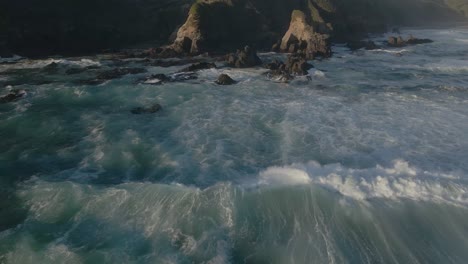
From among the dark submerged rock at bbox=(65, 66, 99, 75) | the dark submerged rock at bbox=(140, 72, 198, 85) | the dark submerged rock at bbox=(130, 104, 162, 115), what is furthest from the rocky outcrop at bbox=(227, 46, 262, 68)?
the dark submerged rock at bbox=(130, 104, 162, 115)

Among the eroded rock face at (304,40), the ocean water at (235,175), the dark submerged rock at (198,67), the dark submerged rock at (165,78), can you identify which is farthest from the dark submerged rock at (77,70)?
the eroded rock face at (304,40)

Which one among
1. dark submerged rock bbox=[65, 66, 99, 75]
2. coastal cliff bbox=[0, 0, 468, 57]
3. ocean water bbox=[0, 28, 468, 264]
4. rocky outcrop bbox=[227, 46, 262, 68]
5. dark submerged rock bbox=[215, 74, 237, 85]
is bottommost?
ocean water bbox=[0, 28, 468, 264]

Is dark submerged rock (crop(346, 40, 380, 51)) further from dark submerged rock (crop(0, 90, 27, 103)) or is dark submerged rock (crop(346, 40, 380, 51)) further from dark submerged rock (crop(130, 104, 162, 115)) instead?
dark submerged rock (crop(0, 90, 27, 103))

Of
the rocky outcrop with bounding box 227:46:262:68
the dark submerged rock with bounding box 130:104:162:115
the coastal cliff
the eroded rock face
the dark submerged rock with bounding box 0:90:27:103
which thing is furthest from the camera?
the eroded rock face

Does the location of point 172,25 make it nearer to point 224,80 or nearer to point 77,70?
point 77,70

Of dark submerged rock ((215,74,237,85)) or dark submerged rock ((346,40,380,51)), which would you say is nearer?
dark submerged rock ((215,74,237,85))

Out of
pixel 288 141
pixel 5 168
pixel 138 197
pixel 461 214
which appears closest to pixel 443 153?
pixel 461 214
